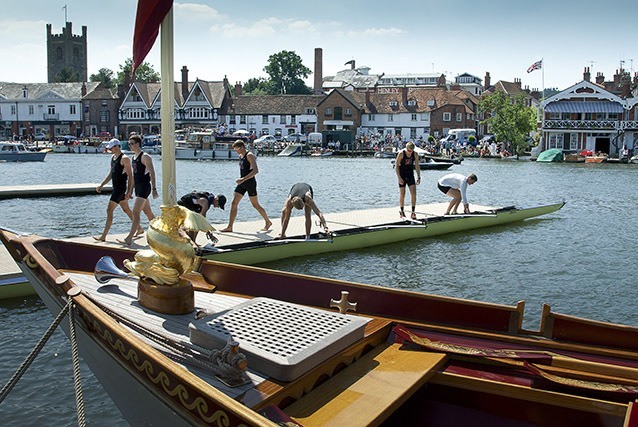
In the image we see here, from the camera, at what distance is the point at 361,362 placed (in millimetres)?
4879

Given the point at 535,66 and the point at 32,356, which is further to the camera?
the point at 535,66

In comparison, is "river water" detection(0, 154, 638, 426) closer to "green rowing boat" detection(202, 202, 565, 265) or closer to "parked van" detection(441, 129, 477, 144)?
"green rowing boat" detection(202, 202, 565, 265)

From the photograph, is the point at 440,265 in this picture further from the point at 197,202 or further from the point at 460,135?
the point at 460,135

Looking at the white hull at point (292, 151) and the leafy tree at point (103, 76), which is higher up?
the leafy tree at point (103, 76)

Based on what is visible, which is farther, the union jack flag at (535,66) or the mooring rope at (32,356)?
the union jack flag at (535,66)

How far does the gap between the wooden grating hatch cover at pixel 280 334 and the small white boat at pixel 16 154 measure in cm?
5906

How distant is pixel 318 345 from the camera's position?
443 cm

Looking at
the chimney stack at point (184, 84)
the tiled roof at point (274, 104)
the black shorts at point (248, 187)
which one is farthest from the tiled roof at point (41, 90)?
the black shorts at point (248, 187)

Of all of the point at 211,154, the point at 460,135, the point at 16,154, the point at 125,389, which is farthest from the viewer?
the point at 460,135

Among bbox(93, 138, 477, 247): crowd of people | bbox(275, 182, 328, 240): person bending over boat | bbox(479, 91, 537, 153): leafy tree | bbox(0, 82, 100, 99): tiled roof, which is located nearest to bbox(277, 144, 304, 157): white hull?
bbox(479, 91, 537, 153): leafy tree

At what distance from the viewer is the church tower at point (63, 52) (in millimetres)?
137875

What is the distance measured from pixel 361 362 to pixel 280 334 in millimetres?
699

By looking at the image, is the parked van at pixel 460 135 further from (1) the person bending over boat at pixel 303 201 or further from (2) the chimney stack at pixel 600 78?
(1) the person bending over boat at pixel 303 201

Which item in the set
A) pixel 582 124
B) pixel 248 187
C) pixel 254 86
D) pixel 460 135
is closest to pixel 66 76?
pixel 254 86
